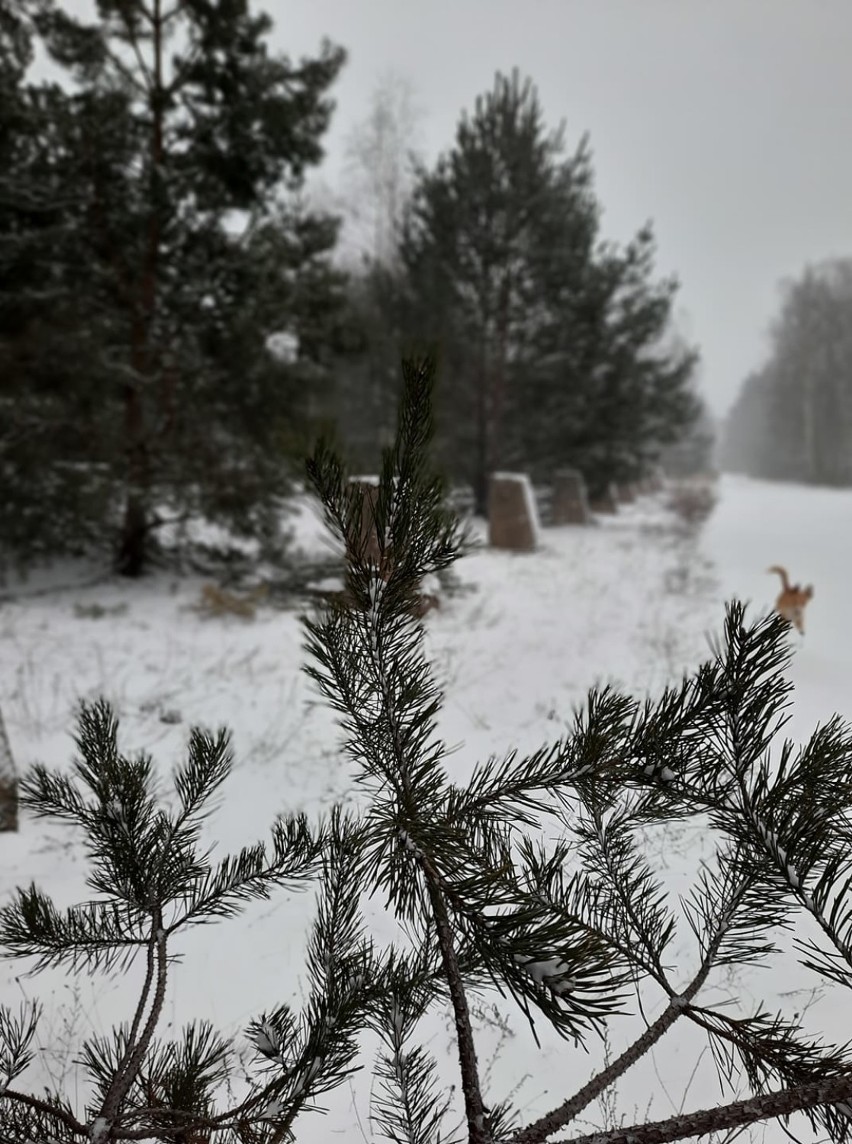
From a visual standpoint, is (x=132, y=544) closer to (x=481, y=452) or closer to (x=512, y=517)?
(x=512, y=517)

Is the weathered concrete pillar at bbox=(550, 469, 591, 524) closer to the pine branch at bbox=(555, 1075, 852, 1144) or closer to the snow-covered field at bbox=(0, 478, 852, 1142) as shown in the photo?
the snow-covered field at bbox=(0, 478, 852, 1142)

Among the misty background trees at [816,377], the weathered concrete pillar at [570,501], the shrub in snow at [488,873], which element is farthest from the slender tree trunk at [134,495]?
the misty background trees at [816,377]

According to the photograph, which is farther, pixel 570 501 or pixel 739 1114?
pixel 570 501

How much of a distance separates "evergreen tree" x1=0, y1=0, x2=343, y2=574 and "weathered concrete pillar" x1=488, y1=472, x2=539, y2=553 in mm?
3654

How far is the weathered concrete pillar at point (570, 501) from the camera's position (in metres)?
12.0

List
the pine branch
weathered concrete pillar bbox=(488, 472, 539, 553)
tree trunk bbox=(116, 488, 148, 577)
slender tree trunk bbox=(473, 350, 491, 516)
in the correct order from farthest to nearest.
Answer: slender tree trunk bbox=(473, 350, 491, 516) → weathered concrete pillar bbox=(488, 472, 539, 553) → tree trunk bbox=(116, 488, 148, 577) → the pine branch

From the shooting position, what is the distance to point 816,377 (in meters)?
28.0

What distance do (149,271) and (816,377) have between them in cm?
3090

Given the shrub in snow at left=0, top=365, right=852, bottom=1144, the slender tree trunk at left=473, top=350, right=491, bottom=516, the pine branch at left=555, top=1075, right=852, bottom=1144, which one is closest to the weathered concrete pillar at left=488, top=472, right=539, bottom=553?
the slender tree trunk at left=473, top=350, right=491, bottom=516

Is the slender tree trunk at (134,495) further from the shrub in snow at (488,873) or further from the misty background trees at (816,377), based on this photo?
the misty background trees at (816,377)

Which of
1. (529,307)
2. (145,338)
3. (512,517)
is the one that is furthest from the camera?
(529,307)

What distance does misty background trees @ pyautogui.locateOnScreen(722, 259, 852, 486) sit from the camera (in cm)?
2698

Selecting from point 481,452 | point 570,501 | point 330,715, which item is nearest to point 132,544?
point 330,715

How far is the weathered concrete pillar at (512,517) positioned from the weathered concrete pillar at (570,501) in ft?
9.91
